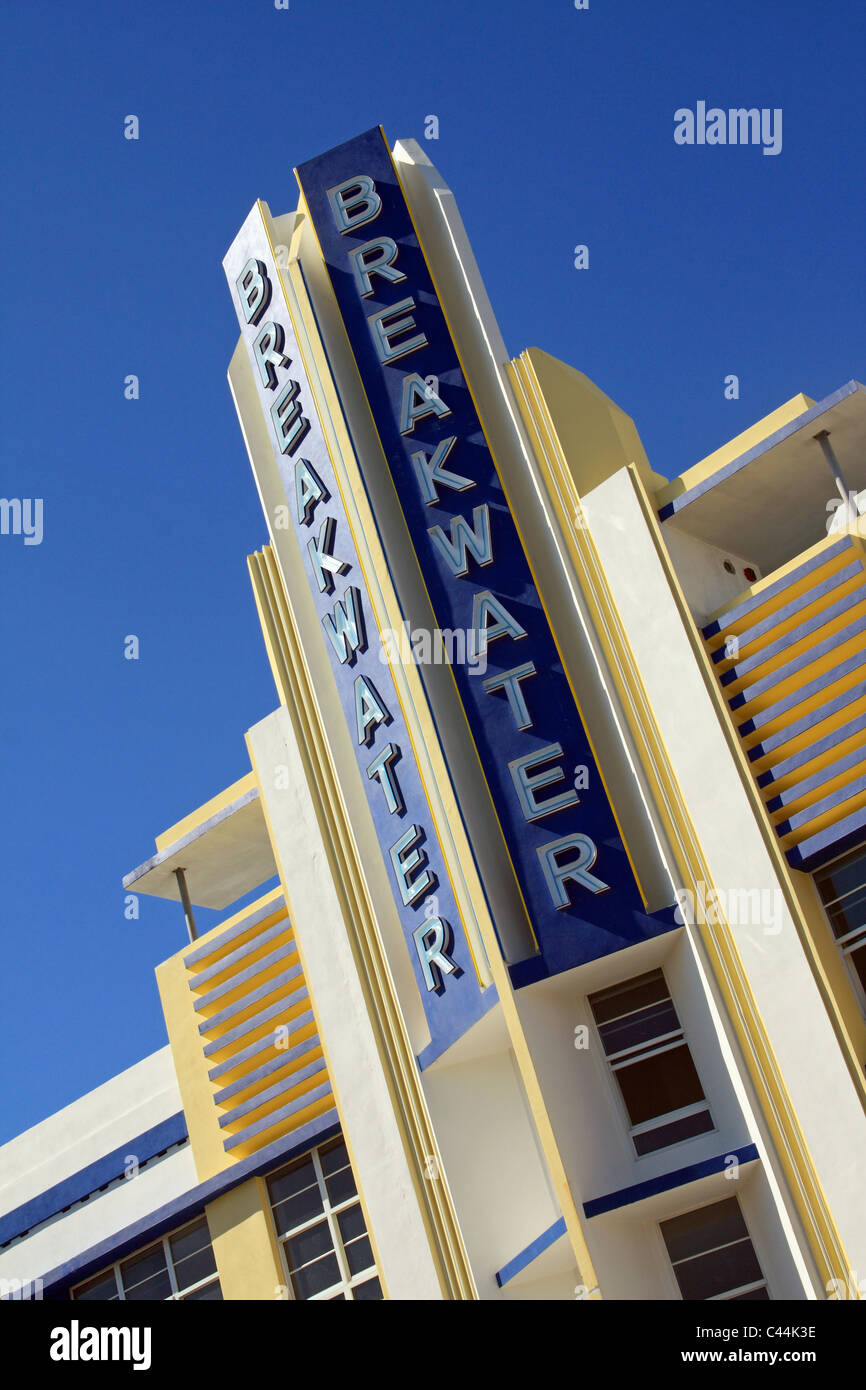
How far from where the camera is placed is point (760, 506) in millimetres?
25641

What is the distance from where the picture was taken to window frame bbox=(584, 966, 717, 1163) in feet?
71.4

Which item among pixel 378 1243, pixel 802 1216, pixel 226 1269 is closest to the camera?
pixel 802 1216

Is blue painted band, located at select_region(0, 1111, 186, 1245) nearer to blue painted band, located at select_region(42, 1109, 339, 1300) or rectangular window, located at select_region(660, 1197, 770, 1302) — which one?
blue painted band, located at select_region(42, 1109, 339, 1300)

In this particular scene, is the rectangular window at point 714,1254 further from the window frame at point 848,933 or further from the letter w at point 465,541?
the letter w at point 465,541

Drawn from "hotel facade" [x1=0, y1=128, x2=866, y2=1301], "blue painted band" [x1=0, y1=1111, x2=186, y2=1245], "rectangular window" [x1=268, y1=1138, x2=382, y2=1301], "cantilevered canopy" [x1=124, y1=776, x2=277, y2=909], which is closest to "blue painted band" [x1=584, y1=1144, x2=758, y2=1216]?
"hotel facade" [x1=0, y1=128, x2=866, y2=1301]

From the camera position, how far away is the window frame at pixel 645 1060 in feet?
71.4

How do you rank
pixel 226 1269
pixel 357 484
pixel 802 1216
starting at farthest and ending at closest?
pixel 226 1269 → pixel 357 484 → pixel 802 1216

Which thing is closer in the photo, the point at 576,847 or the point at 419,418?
the point at 576,847

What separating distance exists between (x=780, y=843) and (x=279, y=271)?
13.8 metres

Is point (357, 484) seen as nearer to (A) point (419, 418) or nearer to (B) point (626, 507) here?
(A) point (419, 418)

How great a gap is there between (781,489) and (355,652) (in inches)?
305

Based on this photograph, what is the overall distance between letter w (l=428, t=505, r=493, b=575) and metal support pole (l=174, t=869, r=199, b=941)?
10.4 m
